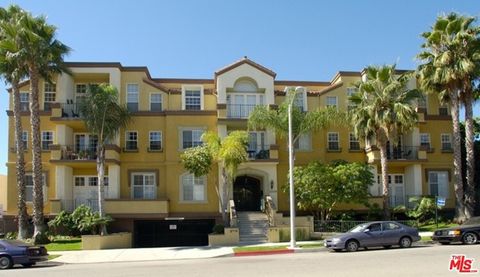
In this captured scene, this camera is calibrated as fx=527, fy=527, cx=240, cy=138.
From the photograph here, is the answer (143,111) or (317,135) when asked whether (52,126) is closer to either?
(143,111)

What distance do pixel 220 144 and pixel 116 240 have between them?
817 cm

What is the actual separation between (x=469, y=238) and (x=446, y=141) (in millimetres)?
15971

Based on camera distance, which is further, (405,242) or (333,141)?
(333,141)

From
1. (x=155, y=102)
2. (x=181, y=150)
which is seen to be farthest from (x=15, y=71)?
(x=181, y=150)

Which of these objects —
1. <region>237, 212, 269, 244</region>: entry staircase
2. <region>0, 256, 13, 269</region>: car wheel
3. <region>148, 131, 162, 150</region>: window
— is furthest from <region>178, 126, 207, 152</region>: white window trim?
<region>0, 256, 13, 269</region>: car wheel

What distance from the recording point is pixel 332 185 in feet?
105

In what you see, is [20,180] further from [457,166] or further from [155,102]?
[457,166]

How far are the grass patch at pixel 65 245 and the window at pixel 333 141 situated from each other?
18.4m

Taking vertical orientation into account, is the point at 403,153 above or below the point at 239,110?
below

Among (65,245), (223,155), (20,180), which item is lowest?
(65,245)

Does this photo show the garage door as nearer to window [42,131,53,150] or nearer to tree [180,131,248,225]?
tree [180,131,248,225]

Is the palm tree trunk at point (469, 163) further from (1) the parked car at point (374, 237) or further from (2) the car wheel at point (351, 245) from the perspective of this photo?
(2) the car wheel at point (351, 245)

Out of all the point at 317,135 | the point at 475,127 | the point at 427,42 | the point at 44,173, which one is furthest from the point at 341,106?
the point at 44,173

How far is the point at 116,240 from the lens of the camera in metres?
30.4
